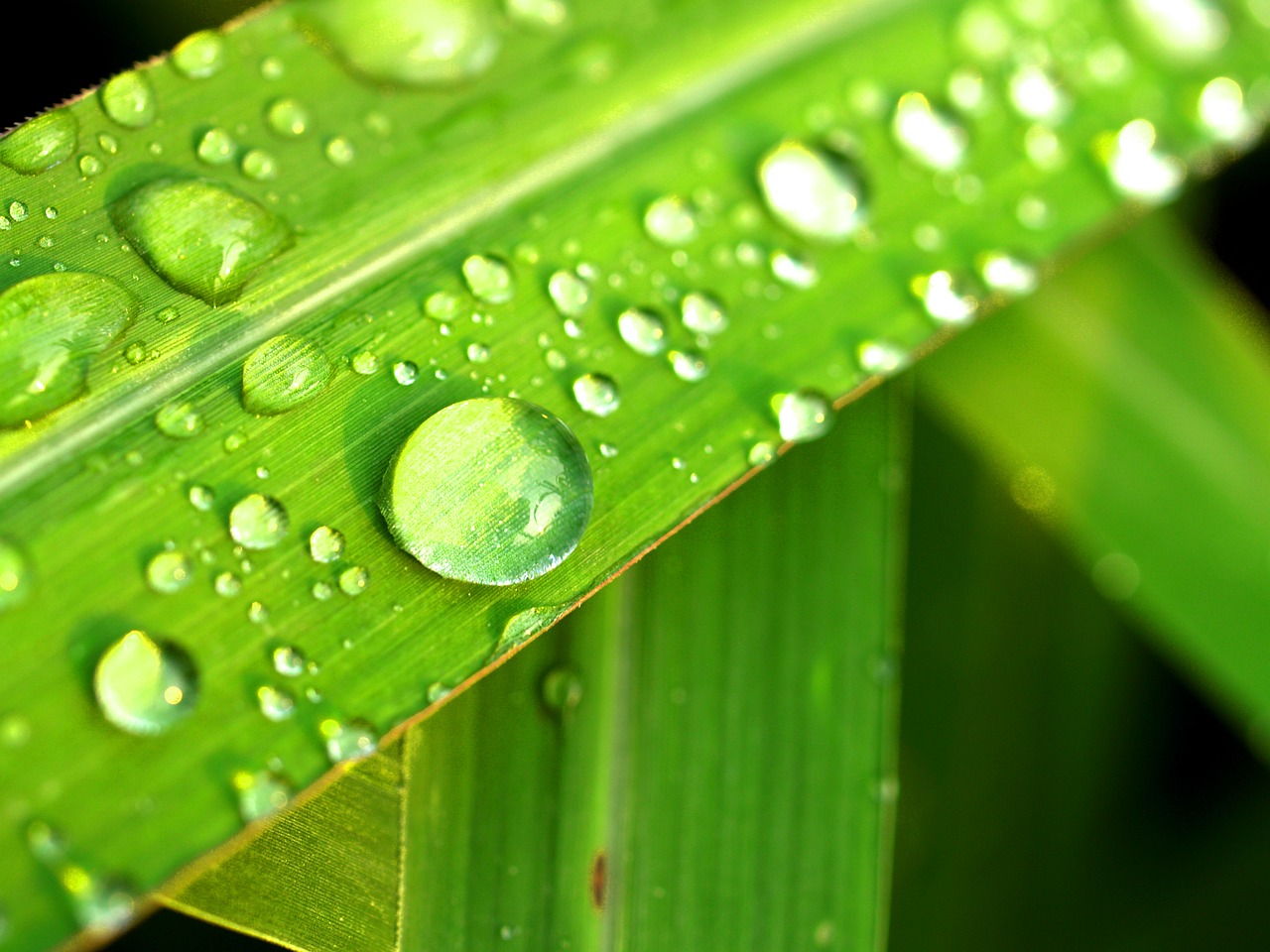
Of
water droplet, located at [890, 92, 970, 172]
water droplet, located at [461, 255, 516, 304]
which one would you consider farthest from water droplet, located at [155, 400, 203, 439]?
water droplet, located at [890, 92, 970, 172]

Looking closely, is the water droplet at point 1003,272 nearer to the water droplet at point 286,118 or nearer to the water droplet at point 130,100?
the water droplet at point 286,118

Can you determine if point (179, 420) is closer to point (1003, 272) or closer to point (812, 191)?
point (812, 191)

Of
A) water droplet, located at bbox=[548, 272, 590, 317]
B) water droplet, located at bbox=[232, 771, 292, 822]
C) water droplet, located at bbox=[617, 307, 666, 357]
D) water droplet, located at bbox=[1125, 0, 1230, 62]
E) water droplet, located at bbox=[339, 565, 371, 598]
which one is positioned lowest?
water droplet, located at bbox=[232, 771, 292, 822]

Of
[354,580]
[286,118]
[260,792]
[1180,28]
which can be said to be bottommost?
[260,792]

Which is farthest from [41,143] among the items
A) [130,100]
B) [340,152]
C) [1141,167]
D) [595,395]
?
[1141,167]

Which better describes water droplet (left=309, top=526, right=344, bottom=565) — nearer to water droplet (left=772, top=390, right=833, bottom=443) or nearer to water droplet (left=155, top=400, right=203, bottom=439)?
water droplet (left=155, top=400, right=203, bottom=439)

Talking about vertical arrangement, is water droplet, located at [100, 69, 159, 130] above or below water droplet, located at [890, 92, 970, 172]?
above
